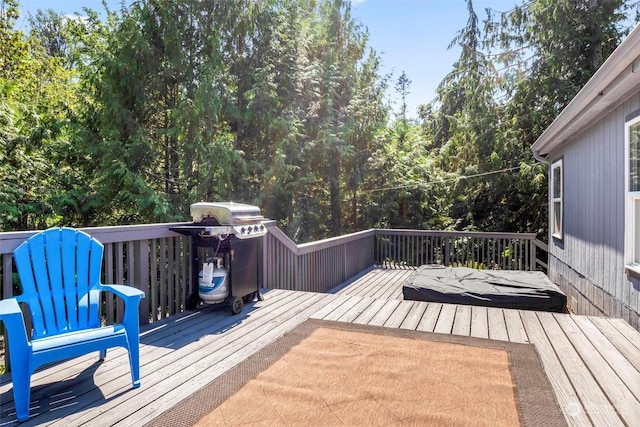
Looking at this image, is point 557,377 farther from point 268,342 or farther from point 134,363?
point 134,363

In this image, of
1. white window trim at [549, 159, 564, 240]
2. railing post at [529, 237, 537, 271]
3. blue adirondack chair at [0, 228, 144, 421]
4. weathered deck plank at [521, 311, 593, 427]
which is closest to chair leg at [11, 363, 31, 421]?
blue adirondack chair at [0, 228, 144, 421]

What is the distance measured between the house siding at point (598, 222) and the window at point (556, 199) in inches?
14.1

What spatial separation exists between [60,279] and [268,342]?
1.41m

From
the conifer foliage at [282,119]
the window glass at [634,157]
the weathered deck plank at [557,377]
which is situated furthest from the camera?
the conifer foliage at [282,119]

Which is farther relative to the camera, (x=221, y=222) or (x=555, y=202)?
(x=555, y=202)

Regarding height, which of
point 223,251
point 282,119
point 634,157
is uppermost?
point 282,119

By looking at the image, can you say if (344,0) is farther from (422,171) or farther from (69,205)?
(69,205)

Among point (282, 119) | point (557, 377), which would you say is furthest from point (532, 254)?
point (282, 119)

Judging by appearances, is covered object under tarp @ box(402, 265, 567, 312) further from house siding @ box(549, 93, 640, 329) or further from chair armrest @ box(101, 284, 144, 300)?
chair armrest @ box(101, 284, 144, 300)

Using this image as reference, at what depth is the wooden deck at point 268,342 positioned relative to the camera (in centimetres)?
196

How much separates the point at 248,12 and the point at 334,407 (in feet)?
34.8

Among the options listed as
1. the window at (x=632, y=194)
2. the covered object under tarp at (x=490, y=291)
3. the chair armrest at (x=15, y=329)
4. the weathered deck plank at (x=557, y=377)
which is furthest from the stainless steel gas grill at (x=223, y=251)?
the window at (x=632, y=194)

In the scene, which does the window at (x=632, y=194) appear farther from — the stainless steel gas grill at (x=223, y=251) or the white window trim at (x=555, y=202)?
the stainless steel gas grill at (x=223, y=251)

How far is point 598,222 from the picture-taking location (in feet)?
13.3
